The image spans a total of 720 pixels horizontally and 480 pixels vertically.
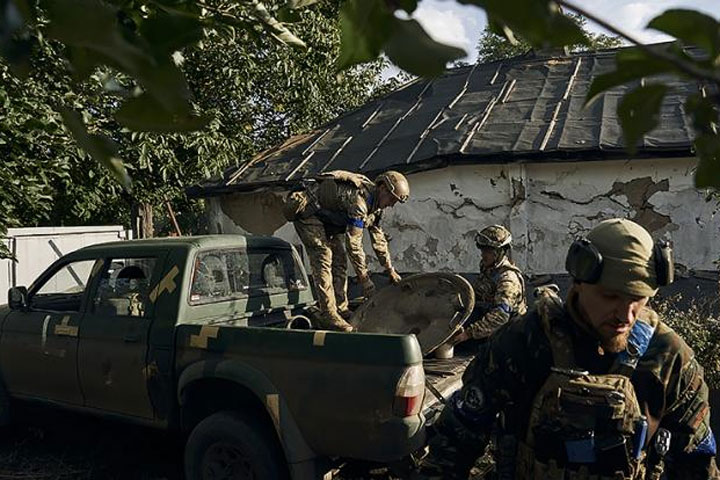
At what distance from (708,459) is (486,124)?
774 cm

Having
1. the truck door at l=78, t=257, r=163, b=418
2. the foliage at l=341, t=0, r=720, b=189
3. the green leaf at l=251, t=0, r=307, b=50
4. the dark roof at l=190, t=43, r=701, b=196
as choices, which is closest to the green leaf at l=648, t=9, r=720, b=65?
the foliage at l=341, t=0, r=720, b=189

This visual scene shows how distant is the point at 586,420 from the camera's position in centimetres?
205

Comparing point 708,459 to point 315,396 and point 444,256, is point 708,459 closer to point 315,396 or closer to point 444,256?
point 315,396

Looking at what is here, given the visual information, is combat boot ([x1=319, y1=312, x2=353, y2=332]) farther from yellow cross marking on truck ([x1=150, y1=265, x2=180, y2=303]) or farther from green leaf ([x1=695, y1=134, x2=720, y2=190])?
green leaf ([x1=695, y1=134, x2=720, y2=190])

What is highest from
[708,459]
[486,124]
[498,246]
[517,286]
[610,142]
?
[486,124]

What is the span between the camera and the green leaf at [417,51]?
2.11 feet

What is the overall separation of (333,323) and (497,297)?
1.12 m

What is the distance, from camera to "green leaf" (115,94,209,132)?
0.67 metres

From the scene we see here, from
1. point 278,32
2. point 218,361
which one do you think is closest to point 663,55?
point 278,32

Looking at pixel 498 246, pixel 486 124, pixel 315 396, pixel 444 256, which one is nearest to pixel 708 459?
pixel 315 396

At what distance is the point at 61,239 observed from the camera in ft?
28.5

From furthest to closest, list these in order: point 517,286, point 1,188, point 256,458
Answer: point 1,188
point 517,286
point 256,458

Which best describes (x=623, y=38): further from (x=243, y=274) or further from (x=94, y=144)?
(x=243, y=274)

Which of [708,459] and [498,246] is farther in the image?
[498,246]
